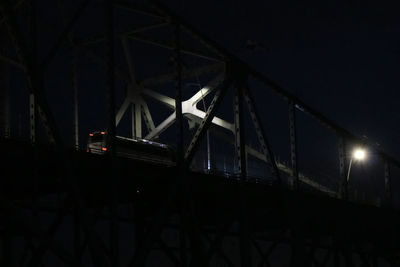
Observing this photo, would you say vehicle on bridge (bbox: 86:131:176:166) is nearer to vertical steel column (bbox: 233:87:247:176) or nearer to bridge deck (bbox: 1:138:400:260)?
bridge deck (bbox: 1:138:400:260)

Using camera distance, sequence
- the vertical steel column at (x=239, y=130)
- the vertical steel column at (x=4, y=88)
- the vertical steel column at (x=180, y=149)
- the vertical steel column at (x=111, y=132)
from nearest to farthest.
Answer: the vertical steel column at (x=111, y=132) → the vertical steel column at (x=4, y=88) → the vertical steel column at (x=180, y=149) → the vertical steel column at (x=239, y=130)

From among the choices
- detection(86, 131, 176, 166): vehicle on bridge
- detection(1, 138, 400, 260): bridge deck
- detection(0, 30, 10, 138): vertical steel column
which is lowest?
detection(1, 138, 400, 260): bridge deck

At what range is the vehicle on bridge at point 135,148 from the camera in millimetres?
35906

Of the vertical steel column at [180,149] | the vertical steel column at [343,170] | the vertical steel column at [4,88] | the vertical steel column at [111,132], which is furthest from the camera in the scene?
the vertical steel column at [343,170]

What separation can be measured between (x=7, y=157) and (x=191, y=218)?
33.9 ft

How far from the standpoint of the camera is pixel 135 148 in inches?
1446

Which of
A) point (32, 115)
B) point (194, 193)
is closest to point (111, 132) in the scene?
point (32, 115)

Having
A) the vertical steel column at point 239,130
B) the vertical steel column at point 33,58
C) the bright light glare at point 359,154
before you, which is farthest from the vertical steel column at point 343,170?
the vertical steel column at point 33,58

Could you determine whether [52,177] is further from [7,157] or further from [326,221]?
[326,221]

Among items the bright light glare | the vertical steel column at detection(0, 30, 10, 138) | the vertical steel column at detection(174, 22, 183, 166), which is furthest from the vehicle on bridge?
the bright light glare

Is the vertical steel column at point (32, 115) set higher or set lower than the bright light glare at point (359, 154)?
lower

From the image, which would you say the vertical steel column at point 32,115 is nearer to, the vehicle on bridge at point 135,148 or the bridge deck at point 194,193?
the bridge deck at point 194,193

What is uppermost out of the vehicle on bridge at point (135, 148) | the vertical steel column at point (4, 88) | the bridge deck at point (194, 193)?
the vertical steel column at point (4, 88)

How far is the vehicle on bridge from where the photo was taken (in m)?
35.9
